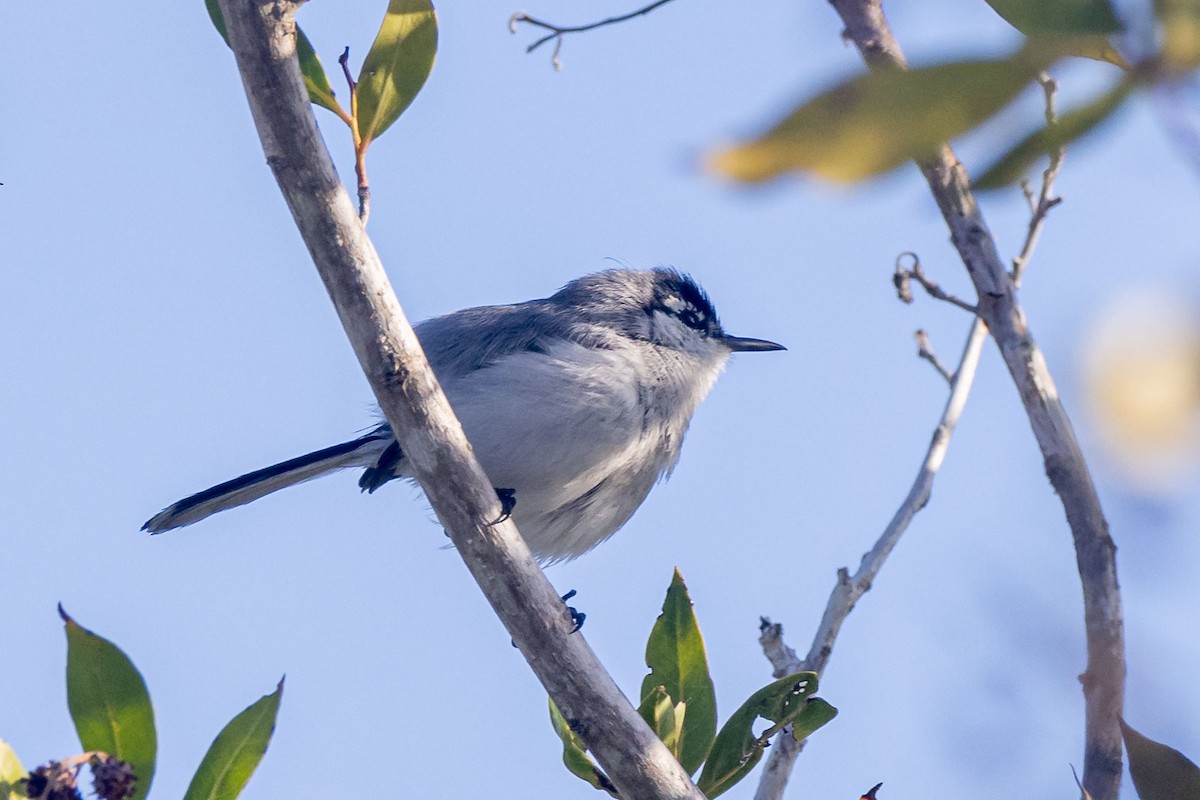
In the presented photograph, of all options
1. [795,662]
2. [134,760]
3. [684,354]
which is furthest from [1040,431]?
[684,354]

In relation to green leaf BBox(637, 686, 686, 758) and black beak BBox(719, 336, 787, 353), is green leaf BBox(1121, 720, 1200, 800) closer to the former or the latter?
green leaf BBox(637, 686, 686, 758)

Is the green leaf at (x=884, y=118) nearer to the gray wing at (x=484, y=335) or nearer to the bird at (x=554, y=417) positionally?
the bird at (x=554, y=417)

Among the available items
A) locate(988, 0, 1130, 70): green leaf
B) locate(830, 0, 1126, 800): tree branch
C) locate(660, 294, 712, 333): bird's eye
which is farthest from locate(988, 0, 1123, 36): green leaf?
locate(660, 294, 712, 333): bird's eye

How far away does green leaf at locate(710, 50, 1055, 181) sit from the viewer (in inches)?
23.7

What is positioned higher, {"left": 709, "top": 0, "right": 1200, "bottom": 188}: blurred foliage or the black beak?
the black beak

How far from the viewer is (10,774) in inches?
79.8

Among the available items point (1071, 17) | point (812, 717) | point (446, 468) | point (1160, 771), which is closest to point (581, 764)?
point (812, 717)

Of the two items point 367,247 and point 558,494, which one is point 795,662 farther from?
point 367,247

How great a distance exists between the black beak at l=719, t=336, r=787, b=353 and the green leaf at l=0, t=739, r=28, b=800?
11.9 feet

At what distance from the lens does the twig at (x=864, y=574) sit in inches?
110

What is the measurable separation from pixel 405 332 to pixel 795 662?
4.59 feet

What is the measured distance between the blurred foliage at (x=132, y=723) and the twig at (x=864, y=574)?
122 centimetres

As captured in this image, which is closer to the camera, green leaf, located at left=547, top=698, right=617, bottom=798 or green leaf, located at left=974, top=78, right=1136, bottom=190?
green leaf, located at left=974, top=78, right=1136, bottom=190

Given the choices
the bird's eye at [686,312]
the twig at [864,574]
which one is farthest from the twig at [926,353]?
the bird's eye at [686,312]
